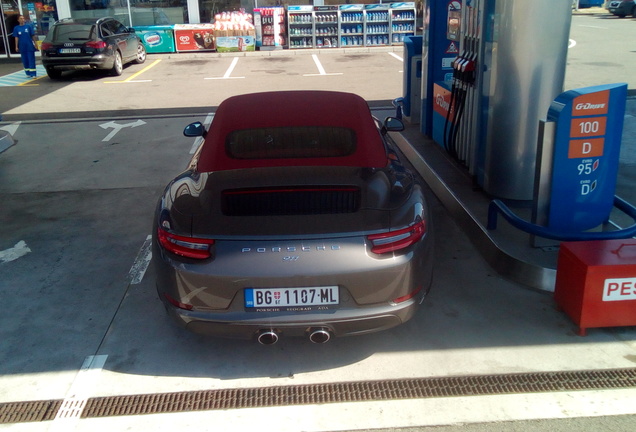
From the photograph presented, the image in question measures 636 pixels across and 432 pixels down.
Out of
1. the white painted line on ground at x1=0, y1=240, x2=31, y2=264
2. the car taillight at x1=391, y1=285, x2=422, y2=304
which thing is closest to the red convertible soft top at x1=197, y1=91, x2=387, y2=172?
the car taillight at x1=391, y1=285, x2=422, y2=304

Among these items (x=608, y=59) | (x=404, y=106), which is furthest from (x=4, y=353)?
(x=608, y=59)

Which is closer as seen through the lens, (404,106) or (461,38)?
(461,38)

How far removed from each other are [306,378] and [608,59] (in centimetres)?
1752

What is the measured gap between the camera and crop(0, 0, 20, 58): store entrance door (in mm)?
21781

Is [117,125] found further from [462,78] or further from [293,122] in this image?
[293,122]

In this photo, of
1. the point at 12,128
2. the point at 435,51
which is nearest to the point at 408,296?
the point at 435,51

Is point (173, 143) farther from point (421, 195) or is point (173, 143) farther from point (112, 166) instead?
point (421, 195)

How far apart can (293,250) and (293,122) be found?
4.69 feet

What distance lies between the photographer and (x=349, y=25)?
2222 centimetres

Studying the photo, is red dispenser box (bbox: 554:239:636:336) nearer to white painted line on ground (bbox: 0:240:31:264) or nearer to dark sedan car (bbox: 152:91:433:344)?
dark sedan car (bbox: 152:91:433:344)

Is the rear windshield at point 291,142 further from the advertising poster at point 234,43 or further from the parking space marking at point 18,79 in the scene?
the advertising poster at point 234,43

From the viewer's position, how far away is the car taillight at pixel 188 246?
345 cm

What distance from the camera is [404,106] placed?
10039 millimetres

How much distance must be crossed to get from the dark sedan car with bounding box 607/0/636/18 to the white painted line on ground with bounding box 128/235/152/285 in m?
34.9
